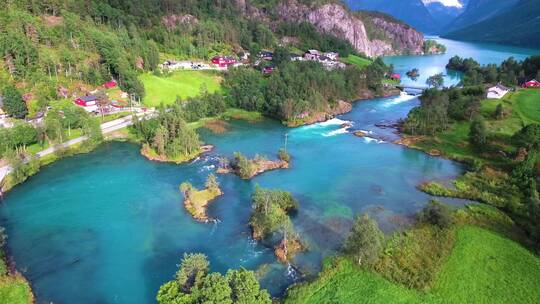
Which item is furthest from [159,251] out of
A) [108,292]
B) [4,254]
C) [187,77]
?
[187,77]

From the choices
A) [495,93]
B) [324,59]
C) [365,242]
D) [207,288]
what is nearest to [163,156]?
[207,288]

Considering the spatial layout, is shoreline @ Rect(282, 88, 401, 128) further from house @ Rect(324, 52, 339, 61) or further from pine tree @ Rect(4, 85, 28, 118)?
pine tree @ Rect(4, 85, 28, 118)

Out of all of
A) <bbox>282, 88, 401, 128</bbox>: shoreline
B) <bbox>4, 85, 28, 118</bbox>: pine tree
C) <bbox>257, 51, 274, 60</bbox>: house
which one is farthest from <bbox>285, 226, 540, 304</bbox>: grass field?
<bbox>257, 51, 274, 60</bbox>: house

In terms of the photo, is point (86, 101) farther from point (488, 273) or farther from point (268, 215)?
point (488, 273)

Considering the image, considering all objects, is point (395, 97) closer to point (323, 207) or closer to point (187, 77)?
point (187, 77)

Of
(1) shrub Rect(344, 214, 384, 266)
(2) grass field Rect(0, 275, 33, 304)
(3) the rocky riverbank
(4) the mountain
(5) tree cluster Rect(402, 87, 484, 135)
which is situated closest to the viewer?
(2) grass field Rect(0, 275, 33, 304)

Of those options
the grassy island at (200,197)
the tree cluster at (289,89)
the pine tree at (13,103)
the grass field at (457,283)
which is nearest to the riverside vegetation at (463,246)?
the grass field at (457,283)
